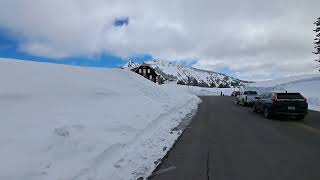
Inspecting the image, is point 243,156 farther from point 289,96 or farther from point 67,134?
point 289,96

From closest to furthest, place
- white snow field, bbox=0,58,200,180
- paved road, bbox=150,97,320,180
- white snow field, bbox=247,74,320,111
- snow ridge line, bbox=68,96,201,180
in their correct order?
white snow field, bbox=0,58,200,180 → snow ridge line, bbox=68,96,201,180 → paved road, bbox=150,97,320,180 → white snow field, bbox=247,74,320,111

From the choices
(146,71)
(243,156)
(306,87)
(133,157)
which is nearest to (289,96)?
(243,156)

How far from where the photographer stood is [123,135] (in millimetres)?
10602

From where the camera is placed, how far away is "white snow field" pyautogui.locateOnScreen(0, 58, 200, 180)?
6582mm

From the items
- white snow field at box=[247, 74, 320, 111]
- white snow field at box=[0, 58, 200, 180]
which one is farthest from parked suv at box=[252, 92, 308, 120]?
white snow field at box=[247, 74, 320, 111]

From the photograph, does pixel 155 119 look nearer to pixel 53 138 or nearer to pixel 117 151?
pixel 117 151

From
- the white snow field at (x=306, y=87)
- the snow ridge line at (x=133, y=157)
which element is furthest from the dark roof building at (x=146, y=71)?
the snow ridge line at (x=133, y=157)

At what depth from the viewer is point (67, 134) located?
8609 mm

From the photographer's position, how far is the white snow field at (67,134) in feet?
21.6

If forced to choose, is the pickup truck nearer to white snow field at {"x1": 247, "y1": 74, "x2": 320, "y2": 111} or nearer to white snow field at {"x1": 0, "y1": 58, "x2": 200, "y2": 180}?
white snow field at {"x1": 247, "y1": 74, "x2": 320, "y2": 111}

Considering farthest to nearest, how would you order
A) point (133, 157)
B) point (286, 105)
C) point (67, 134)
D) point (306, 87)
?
point (306, 87), point (286, 105), point (67, 134), point (133, 157)

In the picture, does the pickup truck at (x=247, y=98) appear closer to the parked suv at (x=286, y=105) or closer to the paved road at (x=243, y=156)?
the parked suv at (x=286, y=105)

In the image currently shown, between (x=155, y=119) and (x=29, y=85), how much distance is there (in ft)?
18.0

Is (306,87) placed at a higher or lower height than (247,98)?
higher
